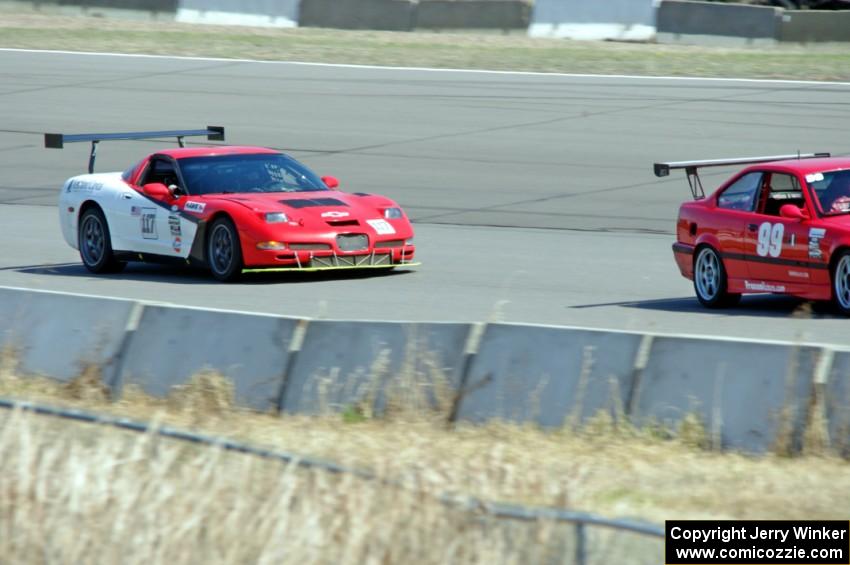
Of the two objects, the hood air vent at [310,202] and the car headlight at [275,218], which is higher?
the hood air vent at [310,202]

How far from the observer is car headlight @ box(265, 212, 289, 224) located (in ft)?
41.8

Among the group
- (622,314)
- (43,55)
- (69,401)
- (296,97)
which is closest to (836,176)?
(622,314)

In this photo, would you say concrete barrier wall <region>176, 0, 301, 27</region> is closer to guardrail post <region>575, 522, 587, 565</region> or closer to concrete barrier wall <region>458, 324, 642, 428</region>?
concrete barrier wall <region>458, 324, 642, 428</region>

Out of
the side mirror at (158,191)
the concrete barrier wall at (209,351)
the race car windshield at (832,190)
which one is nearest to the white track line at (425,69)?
the side mirror at (158,191)

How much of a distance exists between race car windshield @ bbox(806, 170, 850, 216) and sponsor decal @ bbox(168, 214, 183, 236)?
5.77 meters

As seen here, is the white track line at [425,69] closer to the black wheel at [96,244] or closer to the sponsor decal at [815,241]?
the black wheel at [96,244]

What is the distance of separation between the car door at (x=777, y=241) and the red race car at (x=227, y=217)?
11.1ft

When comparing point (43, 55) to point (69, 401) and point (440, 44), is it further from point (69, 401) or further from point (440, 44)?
point (69, 401)

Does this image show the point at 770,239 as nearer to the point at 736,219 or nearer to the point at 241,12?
the point at 736,219

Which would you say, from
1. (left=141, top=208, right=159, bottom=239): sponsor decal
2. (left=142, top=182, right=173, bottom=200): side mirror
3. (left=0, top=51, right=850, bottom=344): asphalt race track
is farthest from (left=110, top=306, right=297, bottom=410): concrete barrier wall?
(left=141, top=208, right=159, bottom=239): sponsor decal

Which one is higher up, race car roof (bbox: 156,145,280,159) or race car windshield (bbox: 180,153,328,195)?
race car roof (bbox: 156,145,280,159)

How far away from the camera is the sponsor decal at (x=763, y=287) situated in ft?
36.1

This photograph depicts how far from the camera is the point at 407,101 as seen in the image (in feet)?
77.8

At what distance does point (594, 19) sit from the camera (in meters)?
28.6
